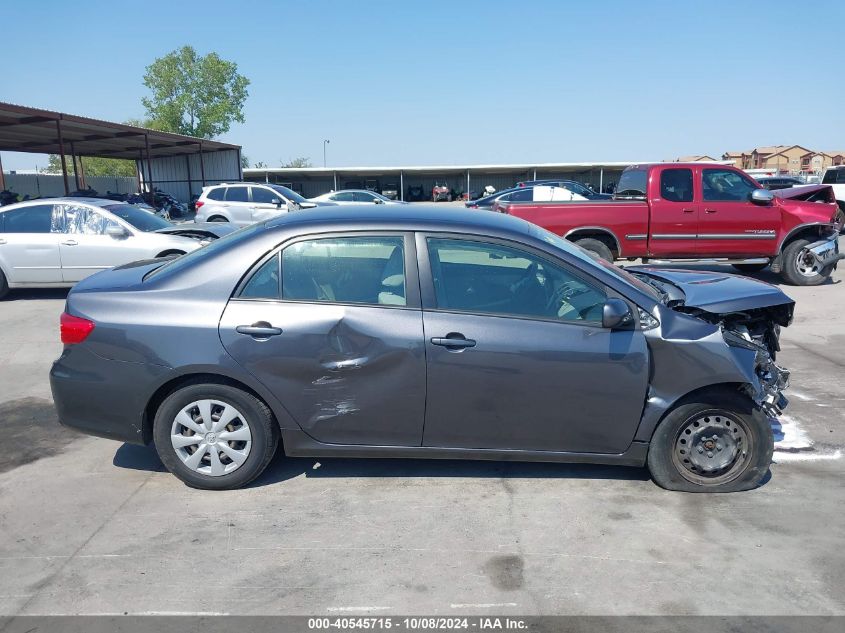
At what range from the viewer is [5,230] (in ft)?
31.9

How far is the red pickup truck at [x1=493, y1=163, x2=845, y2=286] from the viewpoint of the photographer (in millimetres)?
10219

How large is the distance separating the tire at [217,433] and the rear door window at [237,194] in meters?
16.4

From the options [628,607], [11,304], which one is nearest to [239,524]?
[628,607]

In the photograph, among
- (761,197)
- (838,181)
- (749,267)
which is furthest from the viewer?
(838,181)

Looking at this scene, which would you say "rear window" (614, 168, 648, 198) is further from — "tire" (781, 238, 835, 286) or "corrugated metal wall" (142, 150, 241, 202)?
"corrugated metal wall" (142, 150, 241, 202)

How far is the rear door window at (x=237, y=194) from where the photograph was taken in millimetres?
19234

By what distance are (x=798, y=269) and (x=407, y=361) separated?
31.3 feet

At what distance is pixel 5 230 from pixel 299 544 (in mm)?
8889

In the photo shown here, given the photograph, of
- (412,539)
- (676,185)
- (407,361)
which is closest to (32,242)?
(407,361)

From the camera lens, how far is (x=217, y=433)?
12.5 ft

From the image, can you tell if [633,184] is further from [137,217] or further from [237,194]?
[237,194]

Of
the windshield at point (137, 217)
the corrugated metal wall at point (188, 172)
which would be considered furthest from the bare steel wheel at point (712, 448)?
the corrugated metal wall at point (188, 172)

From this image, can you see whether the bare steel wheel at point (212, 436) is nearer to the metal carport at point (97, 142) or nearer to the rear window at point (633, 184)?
the rear window at point (633, 184)

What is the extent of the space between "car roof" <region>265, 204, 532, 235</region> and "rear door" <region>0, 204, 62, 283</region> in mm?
7109
